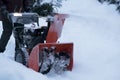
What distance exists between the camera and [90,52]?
9.72 meters

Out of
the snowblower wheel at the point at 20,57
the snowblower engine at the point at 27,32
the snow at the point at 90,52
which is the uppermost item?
the snowblower engine at the point at 27,32

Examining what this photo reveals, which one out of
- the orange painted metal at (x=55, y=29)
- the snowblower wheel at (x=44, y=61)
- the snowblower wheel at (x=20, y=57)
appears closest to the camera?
the snowblower wheel at (x=44, y=61)

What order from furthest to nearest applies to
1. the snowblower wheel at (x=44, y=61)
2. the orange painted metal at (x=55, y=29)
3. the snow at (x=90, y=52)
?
the orange painted metal at (x=55, y=29) < the snowblower wheel at (x=44, y=61) < the snow at (x=90, y=52)

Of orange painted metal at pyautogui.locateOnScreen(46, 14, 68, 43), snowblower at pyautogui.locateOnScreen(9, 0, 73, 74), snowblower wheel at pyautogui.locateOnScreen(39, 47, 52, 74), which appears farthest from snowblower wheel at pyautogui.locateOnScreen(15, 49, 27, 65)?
orange painted metal at pyautogui.locateOnScreen(46, 14, 68, 43)

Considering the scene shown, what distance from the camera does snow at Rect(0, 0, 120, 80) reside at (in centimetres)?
488

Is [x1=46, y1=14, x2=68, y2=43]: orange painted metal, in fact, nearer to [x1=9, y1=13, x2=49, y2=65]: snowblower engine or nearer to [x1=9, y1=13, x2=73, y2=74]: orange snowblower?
[x1=9, y1=13, x2=73, y2=74]: orange snowblower

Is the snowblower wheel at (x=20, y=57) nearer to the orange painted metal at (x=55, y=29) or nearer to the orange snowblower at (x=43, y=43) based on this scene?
the orange snowblower at (x=43, y=43)

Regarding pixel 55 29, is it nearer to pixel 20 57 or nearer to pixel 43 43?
pixel 43 43

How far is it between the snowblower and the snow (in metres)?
0.23

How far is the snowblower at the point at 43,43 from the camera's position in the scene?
280 inches

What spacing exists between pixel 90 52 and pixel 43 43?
9.18 feet

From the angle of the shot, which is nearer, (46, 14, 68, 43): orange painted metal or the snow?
the snow

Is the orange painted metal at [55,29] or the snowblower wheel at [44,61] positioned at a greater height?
the orange painted metal at [55,29]

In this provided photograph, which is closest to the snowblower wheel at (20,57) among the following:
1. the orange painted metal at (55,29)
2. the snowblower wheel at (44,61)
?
the snowblower wheel at (44,61)
